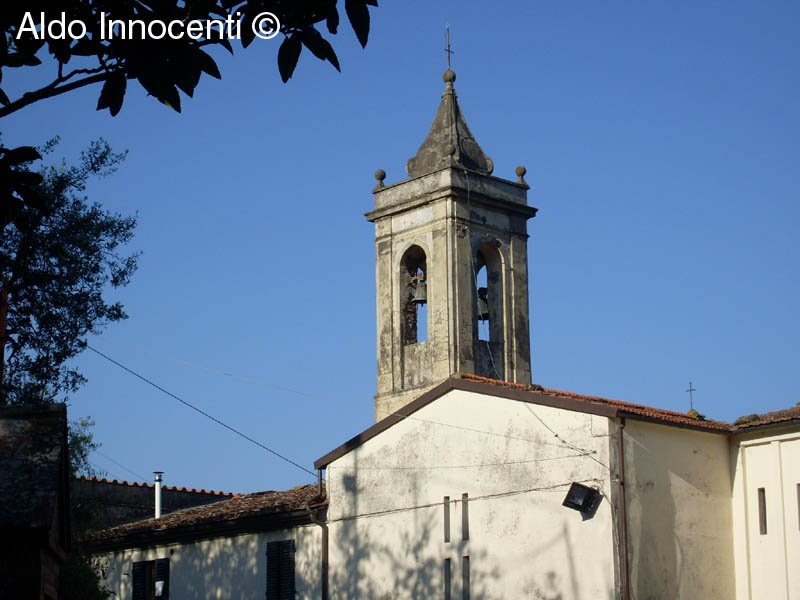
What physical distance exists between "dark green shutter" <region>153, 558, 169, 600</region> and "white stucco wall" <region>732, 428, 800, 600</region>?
40.4ft

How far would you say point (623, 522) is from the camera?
2141 cm

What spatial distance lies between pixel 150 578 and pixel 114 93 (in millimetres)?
24394

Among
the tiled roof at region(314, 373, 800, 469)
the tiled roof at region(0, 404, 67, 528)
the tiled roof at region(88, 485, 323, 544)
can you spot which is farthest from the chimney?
the tiled roof at region(0, 404, 67, 528)

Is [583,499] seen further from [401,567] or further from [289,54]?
[289,54]

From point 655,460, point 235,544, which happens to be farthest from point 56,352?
point 655,460

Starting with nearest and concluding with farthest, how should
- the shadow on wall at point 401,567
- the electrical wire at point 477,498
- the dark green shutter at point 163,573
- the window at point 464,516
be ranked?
the electrical wire at point 477,498
the shadow on wall at point 401,567
the window at point 464,516
the dark green shutter at point 163,573

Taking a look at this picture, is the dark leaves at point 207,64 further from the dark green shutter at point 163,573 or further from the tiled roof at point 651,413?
the dark green shutter at point 163,573

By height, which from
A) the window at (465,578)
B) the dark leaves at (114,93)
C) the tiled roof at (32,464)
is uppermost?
the dark leaves at (114,93)

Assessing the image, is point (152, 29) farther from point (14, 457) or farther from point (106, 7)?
point (14, 457)

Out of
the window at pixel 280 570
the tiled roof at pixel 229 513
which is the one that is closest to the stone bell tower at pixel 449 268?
the tiled roof at pixel 229 513

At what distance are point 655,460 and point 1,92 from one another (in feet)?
54.0

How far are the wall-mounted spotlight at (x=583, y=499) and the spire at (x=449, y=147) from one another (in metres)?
17.3

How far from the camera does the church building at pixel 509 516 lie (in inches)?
861

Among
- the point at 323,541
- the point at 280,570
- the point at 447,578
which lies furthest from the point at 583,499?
the point at 280,570
